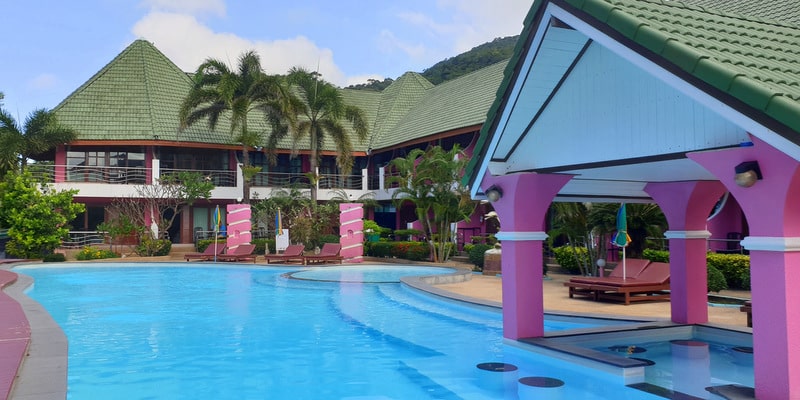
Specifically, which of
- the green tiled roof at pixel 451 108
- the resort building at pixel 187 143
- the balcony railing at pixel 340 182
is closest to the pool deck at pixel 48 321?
the green tiled roof at pixel 451 108

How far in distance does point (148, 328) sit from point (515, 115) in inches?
306

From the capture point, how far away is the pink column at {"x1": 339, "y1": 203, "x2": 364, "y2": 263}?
2741cm

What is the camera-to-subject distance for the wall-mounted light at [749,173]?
5.02 meters

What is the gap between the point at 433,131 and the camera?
112 ft

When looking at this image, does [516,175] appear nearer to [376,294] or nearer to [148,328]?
[148,328]

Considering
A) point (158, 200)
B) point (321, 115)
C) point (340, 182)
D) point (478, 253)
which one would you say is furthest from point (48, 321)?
point (340, 182)

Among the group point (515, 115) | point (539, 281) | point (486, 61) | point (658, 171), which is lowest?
point (539, 281)

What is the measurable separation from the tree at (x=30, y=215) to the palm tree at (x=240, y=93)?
6.93 meters

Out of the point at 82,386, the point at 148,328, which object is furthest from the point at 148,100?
the point at 82,386

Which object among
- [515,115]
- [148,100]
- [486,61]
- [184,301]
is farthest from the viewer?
[486,61]

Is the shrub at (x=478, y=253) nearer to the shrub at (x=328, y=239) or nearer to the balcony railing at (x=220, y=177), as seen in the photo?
the shrub at (x=328, y=239)

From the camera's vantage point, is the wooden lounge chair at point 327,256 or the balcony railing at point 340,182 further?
the balcony railing at point 340,182

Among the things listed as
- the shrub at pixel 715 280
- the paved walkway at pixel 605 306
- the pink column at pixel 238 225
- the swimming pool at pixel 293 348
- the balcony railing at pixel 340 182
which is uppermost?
the balcony railing at pixel 340 182

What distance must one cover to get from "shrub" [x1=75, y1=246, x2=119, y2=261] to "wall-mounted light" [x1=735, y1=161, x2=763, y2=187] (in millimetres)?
29994
